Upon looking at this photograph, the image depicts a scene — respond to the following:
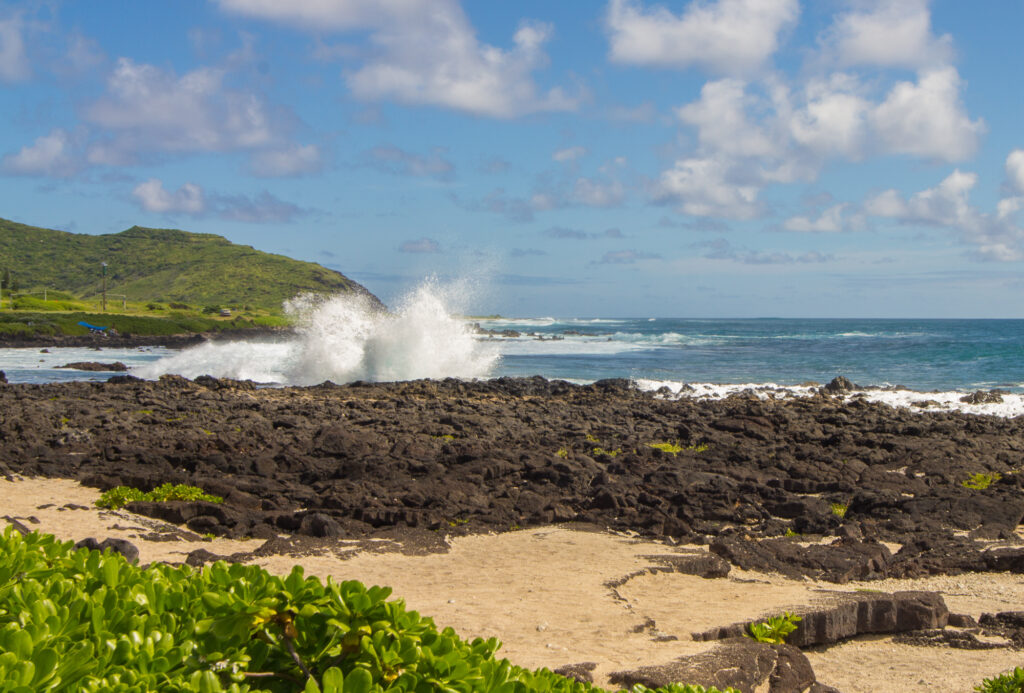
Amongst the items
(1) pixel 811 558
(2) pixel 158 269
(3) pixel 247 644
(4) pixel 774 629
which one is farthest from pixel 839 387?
(2) pixel 158 269

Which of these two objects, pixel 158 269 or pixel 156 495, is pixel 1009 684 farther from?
pixel 158 269

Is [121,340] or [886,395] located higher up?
[121,340]

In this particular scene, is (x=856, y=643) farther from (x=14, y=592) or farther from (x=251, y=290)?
(x=251, y=290)

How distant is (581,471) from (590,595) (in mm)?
4785

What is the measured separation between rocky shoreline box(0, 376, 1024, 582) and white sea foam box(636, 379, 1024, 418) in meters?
3.63

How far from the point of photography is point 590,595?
742 cm

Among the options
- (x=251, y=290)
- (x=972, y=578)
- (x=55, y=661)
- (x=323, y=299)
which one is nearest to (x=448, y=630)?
(x=55, y=661)

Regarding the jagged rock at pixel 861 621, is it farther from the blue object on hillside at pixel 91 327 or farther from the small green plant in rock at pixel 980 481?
the blue object on hillside at pixel 91 327

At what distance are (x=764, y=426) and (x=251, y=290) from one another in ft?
447

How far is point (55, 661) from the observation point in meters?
2.06

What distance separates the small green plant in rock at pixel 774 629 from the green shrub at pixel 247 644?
3869 millimetres

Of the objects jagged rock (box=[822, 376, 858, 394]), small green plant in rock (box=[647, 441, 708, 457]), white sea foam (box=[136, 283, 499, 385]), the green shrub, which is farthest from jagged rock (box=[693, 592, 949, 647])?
white sea foam (box=[136, 283, 499, 385])

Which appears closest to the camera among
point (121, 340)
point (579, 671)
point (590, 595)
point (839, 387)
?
point (579, 671)

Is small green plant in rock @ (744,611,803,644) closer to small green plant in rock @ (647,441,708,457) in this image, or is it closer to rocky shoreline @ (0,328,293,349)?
small green plant in rock @ (647,441,708,457)
